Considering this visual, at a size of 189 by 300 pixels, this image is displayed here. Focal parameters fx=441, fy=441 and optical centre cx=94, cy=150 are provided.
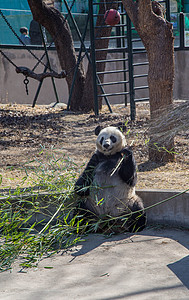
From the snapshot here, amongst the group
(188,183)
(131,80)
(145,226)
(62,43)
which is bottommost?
(145,226)

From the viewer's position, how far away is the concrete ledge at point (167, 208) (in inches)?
159

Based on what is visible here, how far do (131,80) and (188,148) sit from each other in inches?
106

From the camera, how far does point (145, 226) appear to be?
407cm

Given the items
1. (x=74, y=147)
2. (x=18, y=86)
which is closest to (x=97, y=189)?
(x=74, y=147)

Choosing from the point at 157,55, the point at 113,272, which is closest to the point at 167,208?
the point at 113,272

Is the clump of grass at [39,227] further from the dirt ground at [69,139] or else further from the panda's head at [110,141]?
the panda's head at [110,141]

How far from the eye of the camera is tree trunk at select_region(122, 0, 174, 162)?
5.57m

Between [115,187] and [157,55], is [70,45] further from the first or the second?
[115,187]

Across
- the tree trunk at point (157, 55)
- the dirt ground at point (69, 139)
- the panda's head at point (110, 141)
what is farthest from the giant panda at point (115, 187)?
the tree trunk at point (157, 55)

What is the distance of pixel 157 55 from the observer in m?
5.66

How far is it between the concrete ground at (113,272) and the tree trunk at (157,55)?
2.12 meters

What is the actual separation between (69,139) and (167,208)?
372 centimetres

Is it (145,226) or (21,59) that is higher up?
(21,59)

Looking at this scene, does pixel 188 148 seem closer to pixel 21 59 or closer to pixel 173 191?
pixel 173 191
